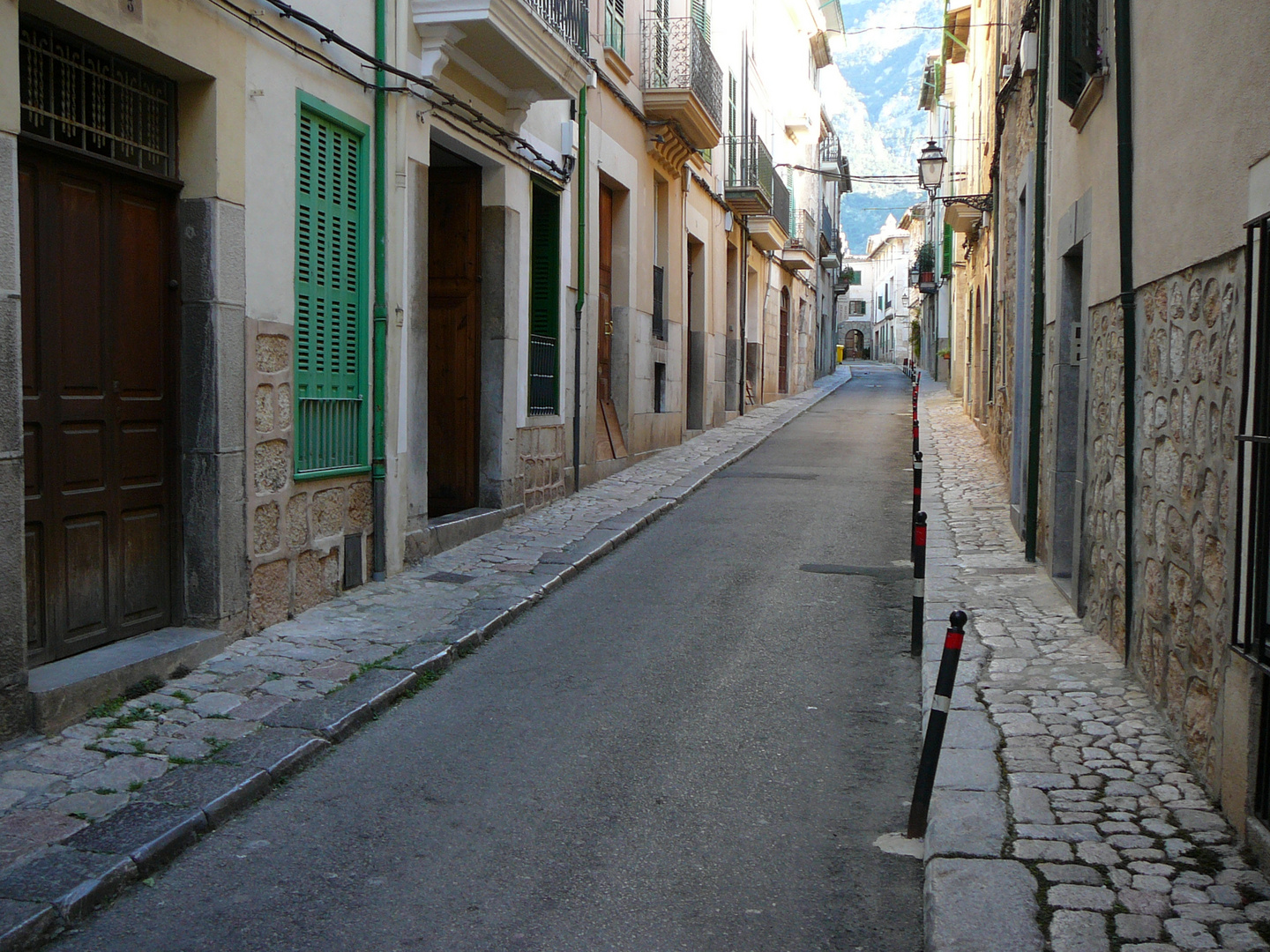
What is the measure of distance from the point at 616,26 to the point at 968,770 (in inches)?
493

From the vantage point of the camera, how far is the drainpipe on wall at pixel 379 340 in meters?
8.53

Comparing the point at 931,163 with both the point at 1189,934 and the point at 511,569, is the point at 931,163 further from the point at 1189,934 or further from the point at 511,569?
the point at 1189,934

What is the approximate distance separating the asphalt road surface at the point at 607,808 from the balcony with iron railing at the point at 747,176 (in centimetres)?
1656

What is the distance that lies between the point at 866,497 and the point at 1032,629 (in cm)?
646

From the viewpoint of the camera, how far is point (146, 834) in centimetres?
411

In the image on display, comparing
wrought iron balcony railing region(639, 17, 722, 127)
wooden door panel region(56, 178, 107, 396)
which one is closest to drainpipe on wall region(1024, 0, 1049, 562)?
wooden door panel region(56, 178, 107, 396)

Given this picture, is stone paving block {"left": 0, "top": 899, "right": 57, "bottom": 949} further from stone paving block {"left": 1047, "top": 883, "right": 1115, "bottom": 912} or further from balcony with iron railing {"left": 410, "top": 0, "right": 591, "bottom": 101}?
balcony with iron railing {"left": 410, "top": 0, "right": 591, "bottom": 101}

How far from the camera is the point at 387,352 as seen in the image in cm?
872

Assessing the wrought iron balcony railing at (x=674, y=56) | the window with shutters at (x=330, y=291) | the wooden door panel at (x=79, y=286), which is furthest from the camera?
the wrought iron balcony railing at (x=674, y=56)

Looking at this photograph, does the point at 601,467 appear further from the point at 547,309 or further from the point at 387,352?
the point at 387,352

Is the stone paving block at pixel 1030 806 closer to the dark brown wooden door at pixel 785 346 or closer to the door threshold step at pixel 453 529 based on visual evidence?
the door threshold step at pixel 453 529

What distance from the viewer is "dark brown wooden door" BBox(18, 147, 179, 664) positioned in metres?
5.45

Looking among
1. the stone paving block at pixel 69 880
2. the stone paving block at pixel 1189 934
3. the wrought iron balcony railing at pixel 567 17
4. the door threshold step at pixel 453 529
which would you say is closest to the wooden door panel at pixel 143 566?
the stone paving block at pixel 69 880

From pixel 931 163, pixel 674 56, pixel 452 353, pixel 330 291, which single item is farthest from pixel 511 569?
pixel 931 163
